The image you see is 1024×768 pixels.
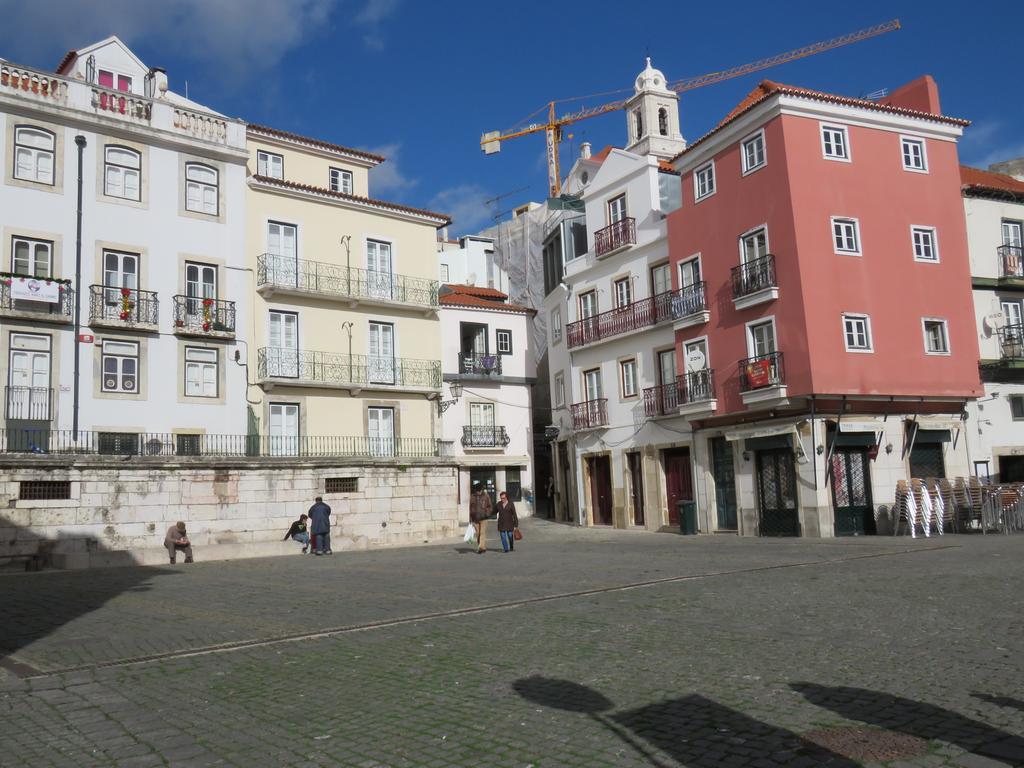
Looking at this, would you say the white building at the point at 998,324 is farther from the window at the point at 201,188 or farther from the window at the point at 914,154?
the window at the point at 201,188

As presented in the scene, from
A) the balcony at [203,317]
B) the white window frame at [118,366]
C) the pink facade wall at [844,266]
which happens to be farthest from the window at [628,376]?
the white window frame at [118,366]

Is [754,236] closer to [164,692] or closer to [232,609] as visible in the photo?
[232,609]

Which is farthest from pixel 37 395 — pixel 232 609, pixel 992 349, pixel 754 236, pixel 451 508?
pixel 992 349

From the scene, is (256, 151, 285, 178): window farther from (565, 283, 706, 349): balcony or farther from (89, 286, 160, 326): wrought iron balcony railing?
(565, 283, 706, 349): balcony

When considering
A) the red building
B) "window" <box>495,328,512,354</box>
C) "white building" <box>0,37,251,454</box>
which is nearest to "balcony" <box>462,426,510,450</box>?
"window" <box>495,328,512,354</box>

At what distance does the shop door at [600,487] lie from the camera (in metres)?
36.3

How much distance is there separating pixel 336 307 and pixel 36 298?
33.3ft

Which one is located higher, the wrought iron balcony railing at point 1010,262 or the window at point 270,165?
the window at point 270,165

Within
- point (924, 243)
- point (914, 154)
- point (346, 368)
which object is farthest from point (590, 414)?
point (914, 154)

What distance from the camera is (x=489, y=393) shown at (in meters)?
42.6

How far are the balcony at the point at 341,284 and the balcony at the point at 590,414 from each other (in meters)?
7.37

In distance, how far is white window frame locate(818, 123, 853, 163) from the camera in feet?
90.3

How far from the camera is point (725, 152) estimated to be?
29688 millimetres

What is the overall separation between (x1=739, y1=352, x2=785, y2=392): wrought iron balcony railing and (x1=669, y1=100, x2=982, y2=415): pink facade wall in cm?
35
